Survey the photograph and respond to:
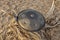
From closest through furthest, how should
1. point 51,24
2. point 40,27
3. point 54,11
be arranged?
point 40,27 < point 51,24 < point 54,11

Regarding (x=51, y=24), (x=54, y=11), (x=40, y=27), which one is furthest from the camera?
(x=54, y=11)

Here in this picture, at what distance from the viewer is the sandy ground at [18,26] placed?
76.7 inches

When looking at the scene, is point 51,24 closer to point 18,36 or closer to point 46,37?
point 46,37

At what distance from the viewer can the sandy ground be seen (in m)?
1.95

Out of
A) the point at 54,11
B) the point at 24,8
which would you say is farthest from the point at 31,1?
the point at 54,11

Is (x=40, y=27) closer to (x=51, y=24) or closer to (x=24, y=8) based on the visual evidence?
(x=51, y=24)

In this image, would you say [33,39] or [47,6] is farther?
[47,6]

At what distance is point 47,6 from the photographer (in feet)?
7.38

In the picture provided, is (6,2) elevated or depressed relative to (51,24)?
elevated

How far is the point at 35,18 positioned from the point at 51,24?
255mm

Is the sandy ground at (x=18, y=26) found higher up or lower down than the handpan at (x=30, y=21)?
lower down

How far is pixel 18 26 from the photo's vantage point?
195 cm

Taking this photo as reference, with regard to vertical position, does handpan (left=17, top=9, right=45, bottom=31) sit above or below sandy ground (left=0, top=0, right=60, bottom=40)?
above

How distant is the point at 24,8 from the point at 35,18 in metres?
0.33
